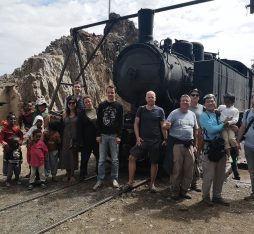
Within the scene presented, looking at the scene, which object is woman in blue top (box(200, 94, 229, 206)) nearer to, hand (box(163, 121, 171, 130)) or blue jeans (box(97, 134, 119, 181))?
hand (box(163, 121, 171, 130))

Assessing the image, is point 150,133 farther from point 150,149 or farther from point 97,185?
point 97,185

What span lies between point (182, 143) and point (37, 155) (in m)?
2.82

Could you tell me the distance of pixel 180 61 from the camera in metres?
8.67

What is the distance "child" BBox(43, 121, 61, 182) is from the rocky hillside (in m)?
→ 5.35

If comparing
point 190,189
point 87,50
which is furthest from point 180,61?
point 87,50

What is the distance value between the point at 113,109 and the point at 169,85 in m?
1.75

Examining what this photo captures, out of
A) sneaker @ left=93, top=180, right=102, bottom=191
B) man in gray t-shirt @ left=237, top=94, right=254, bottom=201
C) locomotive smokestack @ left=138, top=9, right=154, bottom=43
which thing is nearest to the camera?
man in gray t-shirt @ left=237, top=94, right=254, bottom=201

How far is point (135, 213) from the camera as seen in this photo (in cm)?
539

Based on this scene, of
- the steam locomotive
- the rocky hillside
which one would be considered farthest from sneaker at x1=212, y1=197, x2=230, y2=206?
the rocky hillside

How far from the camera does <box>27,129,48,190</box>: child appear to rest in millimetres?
6844

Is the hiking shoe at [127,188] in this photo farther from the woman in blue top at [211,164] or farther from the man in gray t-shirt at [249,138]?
the man in gray t-shirt at [249,138]

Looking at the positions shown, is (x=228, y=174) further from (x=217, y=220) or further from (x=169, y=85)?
(x=217, y=220)

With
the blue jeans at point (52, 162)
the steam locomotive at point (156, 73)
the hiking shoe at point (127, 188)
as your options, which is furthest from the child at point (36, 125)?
the hiking shoe at point (127, 188)

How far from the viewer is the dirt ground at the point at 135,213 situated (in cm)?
478
